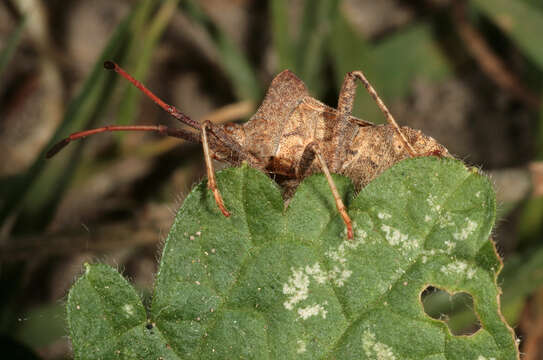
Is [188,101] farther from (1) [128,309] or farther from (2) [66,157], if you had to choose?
(1) [128,309]

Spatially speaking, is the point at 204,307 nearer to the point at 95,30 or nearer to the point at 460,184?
the point at 460,184

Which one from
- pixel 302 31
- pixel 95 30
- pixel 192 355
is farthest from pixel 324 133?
pixel 95 30

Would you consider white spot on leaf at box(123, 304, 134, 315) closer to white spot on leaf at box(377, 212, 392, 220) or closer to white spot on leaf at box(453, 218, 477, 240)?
white spot on leaf at box(377, 212, 392, 220)

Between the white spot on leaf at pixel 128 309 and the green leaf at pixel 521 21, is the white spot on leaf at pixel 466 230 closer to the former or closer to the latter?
the white spot on leaf at pixel 128 309

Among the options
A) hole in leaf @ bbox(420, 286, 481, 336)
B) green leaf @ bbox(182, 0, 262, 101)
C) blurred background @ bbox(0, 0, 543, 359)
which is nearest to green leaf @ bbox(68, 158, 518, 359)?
blurred background @ bbox(0, 0, 543, 359)

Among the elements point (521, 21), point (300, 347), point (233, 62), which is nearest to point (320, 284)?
point (300, 347)

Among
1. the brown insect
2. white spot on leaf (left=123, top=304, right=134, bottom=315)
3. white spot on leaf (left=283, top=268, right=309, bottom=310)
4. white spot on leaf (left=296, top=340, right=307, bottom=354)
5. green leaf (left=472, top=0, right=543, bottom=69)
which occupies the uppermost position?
green leaf (left=472, top=0, right=543, bottom=69)
